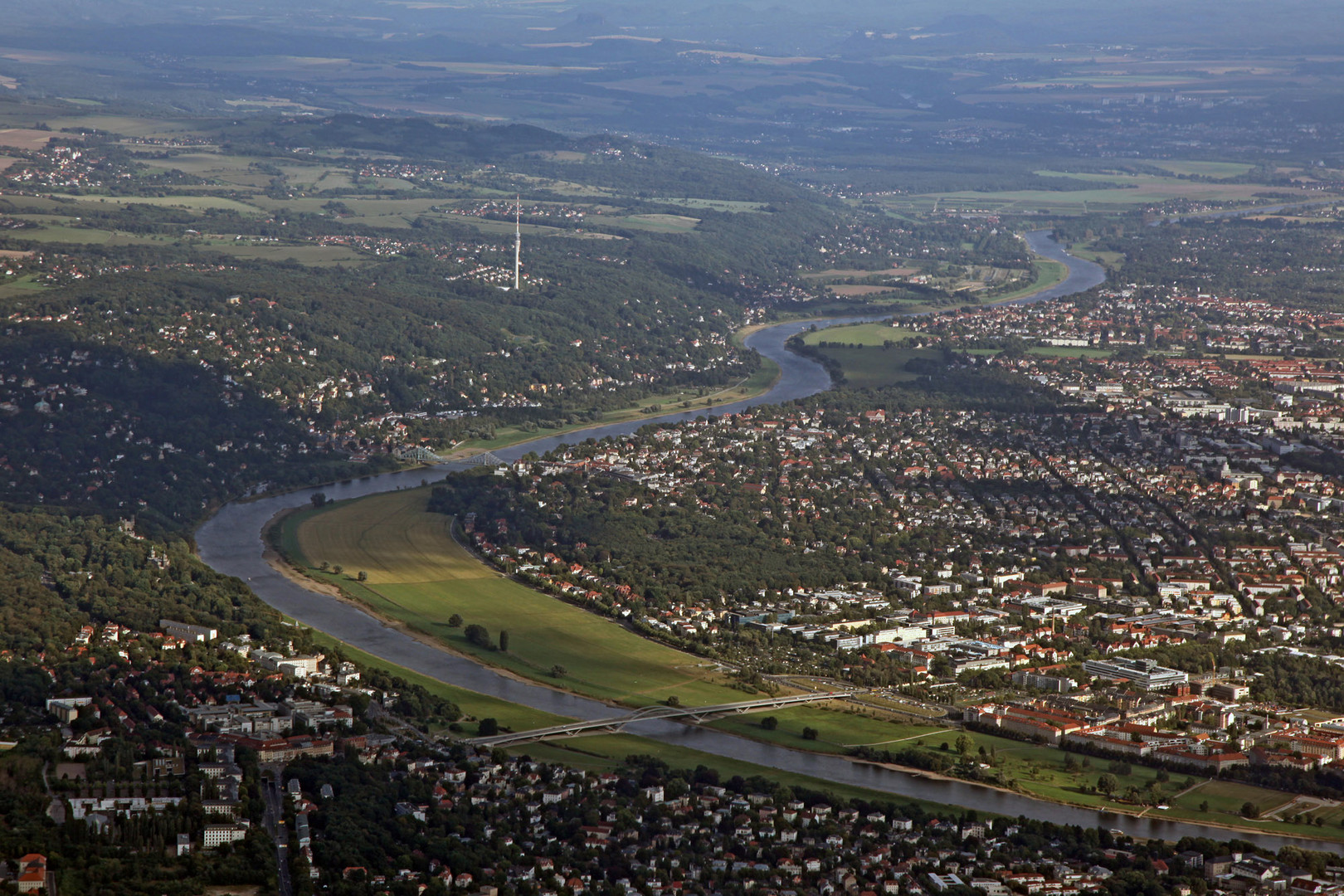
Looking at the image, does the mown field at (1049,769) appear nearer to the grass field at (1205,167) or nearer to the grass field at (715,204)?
the grass field at (715,204)

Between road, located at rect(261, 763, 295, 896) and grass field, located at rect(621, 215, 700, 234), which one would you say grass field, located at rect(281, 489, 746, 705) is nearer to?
road, located at rect(261, 763, 295, 896)

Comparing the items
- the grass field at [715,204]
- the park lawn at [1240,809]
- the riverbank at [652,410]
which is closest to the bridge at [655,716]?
the park lawn at [1240,809]

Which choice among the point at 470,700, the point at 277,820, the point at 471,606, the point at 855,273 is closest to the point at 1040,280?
the point at 855,273

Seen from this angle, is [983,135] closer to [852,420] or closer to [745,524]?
[852,420]

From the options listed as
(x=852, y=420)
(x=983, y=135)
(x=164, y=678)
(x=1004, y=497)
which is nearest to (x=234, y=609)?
(x=164, y=678)

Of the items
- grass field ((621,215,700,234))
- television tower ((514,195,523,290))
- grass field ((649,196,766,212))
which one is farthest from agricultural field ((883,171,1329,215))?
television tower ((514,195,523,290))

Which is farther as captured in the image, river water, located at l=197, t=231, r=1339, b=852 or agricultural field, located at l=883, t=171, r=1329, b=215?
agricultural field, located at l=883, t=171, r=1329, b=215
